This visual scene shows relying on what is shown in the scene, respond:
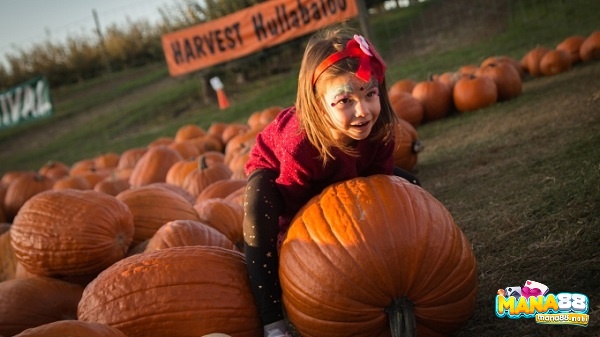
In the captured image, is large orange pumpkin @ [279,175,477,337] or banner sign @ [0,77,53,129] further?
banner sign @ [0,77,53,129]

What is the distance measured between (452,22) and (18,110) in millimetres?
11227

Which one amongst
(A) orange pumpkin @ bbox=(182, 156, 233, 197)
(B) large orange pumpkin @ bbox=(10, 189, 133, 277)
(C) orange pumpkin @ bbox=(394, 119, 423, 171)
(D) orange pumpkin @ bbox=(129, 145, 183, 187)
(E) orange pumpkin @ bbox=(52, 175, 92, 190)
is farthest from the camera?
(E) orange pumpkin @ bbox=(52, 175, 92, 190)

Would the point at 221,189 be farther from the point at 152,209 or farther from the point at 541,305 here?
the point at 541,305

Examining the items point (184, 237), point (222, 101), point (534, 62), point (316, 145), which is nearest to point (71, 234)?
point (184, 237)

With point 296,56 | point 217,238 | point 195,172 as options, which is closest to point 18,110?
point 296,56

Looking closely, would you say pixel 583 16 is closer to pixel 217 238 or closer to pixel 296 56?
pixel 296 56

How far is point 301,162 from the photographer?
88.7 inches

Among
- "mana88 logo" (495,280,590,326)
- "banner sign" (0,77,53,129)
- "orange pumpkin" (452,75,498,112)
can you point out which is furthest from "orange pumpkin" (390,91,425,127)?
"banner sign" (0,77,53,129)

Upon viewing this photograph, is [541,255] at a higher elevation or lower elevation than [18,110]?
lower

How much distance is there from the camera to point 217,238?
2830 millimetres

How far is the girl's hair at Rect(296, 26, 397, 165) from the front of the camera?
209 centimetres

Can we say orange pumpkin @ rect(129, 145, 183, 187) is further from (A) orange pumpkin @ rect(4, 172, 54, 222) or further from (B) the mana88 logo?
(B) the mana88 logo

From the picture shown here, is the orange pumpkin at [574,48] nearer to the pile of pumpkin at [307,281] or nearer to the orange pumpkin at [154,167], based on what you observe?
the orange pumpkin at [154,167]

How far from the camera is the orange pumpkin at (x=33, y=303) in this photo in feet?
8.47
